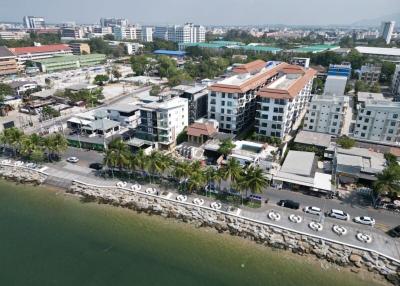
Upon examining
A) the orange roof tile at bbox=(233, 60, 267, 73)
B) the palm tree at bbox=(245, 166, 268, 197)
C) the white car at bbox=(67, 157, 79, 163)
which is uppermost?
the orange roof tile at bbox=(233, 60, 267, 73)

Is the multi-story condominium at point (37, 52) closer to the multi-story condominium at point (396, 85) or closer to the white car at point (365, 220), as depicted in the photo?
the white car at point (365, 220)

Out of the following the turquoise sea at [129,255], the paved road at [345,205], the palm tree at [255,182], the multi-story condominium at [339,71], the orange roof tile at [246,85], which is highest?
the orange roof tile at [246,85]

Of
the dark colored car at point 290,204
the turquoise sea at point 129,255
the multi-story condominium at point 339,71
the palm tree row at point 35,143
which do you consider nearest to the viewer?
the turquoise sea at point 129,255

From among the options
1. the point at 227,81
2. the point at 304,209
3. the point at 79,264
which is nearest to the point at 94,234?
the point at 79,264

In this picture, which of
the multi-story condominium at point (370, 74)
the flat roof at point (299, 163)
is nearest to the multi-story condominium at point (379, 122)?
the flat roof at point (299, 163)

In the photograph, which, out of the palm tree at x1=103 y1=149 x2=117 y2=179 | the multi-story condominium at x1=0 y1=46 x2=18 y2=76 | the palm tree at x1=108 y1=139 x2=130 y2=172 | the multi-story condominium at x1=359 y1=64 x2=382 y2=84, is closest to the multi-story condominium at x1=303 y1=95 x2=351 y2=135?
the palm tree at x1=108 y1=139 x2=130 y2=172

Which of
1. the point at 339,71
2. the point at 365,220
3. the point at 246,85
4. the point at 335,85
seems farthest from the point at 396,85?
the point at 365,220

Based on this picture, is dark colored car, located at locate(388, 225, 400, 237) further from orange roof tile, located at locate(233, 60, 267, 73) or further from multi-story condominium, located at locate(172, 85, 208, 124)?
orange roof tile, located at locate(233, 60, 267, 73)
